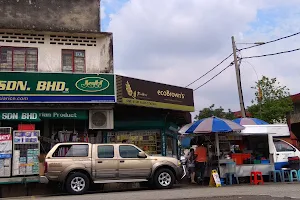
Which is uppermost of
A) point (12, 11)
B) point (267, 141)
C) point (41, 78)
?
point (12, 11)

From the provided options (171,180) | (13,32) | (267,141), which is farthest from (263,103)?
(13,32)

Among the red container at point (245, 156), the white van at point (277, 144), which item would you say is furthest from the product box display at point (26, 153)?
the white van at point (277, 144)

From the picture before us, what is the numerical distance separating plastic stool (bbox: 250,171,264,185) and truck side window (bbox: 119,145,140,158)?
16.2ft

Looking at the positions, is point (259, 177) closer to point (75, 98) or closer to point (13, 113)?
point (75, 98)

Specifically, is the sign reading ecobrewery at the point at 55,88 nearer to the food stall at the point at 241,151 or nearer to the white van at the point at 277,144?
the food stall at the point at 241,151

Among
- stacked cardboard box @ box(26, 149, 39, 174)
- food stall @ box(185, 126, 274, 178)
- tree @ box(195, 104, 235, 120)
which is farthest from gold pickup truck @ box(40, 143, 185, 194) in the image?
tree @ box(195, 104, 235, 120)

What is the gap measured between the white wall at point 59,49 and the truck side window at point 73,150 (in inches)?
205

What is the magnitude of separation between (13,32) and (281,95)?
19.9m

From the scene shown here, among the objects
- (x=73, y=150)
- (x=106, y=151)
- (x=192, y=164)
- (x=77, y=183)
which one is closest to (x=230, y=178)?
(x=192, y=164)

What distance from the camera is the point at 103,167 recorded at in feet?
42.6

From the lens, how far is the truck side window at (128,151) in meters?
13.3

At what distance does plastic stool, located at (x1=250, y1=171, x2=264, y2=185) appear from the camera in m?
14.8

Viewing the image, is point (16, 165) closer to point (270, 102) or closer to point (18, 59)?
point (18, 59)

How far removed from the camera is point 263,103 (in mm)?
28219
